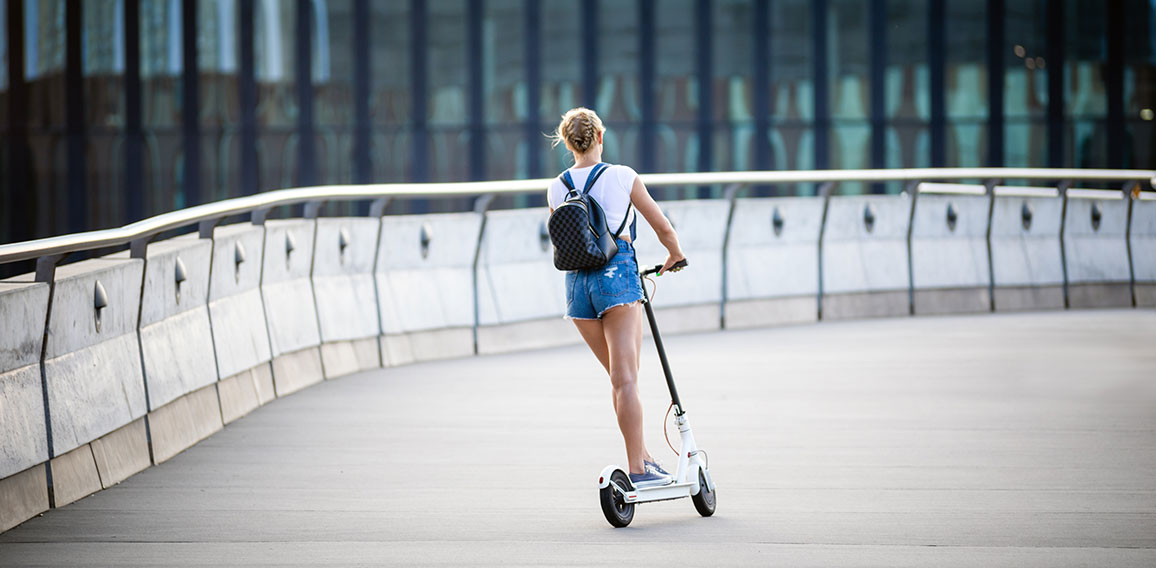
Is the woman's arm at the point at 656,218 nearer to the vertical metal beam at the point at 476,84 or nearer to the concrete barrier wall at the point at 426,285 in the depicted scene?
the concrete barrier wall at the point at 426,285

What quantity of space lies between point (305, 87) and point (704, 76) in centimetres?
937

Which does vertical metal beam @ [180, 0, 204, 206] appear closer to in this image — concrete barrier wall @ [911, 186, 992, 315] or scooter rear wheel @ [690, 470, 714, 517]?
concrete barrier wall @ [911, 186, 992, 315]

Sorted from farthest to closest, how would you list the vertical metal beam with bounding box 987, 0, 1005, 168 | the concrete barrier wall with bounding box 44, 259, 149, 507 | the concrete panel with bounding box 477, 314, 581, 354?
1. the vertical metal beam with bounding box 987, 0, 1005, 168
2. the concrete panel with bounding box 477, 314, 581, 354
3. the concrete barrier wall with bounding box 44, 259, 149, 507

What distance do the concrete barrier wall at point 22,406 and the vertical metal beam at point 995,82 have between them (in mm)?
34781

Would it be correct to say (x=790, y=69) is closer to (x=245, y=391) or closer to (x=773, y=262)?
(x=773, y=262)

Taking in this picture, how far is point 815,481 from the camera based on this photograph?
7.99 metres

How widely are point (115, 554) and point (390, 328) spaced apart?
22.7 feet

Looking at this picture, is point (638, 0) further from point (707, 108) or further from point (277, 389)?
point (277, 389)

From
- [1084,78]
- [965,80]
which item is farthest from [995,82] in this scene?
[1084,78]

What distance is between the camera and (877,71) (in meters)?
39.5

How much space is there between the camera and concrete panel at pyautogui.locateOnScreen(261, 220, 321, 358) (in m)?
11.3

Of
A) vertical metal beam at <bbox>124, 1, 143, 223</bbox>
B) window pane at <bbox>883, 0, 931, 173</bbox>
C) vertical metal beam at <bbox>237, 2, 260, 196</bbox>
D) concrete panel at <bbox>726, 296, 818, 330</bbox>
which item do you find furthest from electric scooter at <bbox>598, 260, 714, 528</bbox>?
vertical metal beam at <bbox>124, 1, 143, 223</bbox>

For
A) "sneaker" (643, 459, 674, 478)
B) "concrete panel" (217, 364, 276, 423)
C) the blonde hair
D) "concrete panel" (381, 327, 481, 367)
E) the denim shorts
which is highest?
the blonde hair

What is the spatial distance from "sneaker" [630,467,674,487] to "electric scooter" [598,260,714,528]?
0.02 metres
